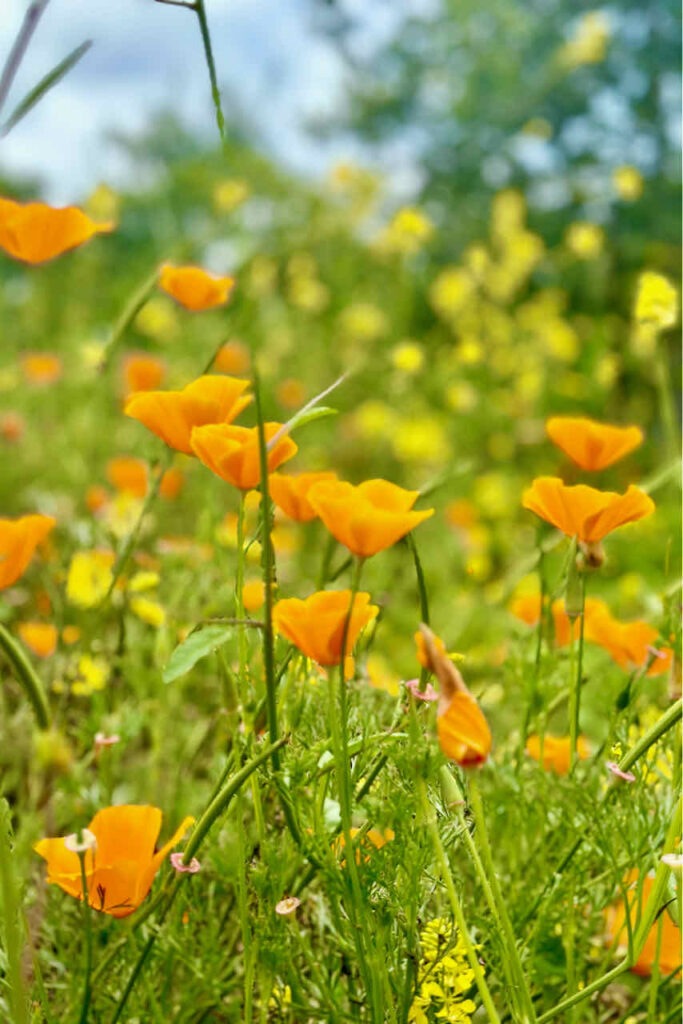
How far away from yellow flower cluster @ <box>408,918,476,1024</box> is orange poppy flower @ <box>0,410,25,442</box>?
1787 millimetres

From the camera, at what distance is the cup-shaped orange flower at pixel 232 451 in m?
0.54

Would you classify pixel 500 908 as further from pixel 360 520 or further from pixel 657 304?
pixel 657 304

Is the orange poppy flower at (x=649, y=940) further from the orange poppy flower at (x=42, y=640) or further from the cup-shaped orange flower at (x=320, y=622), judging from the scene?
the orange poppy flower at (x=42, y=640)

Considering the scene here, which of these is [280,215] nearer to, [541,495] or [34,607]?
[34,607]

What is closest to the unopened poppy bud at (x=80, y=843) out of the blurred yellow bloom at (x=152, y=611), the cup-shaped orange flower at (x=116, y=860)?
the cup-shaped orange flower at (x=116, y=860)

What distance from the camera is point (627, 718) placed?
69cm

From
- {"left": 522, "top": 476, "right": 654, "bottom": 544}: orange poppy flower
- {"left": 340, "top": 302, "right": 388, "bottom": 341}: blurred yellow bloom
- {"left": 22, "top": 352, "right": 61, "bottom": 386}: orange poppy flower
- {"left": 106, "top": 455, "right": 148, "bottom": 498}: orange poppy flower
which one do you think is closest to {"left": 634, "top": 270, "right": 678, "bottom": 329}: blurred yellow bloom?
{"left": 522, "top": 476, "right": 654, "bottom": 544}: orange poppy flower

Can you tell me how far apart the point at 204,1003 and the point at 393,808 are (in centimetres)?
23

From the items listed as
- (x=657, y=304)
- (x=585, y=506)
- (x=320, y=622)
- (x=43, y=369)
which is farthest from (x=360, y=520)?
(x=43, y=369)

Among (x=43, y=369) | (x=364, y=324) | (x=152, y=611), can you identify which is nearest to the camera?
(x=152, y=611)

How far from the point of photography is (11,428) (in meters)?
2.18

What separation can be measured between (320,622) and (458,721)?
0.26 ft

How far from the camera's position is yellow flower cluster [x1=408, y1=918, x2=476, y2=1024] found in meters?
0.57

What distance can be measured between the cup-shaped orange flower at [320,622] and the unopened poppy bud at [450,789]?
9 centimetres
